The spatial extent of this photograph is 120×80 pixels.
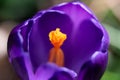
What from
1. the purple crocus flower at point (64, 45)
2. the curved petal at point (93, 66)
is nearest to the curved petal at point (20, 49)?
the purple crocus flower at point (64, 45)

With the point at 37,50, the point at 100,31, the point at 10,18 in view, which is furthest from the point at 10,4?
the point at 100,31

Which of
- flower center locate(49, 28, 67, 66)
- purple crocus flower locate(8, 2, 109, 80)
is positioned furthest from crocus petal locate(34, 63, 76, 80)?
flower center locate(49, 28, 67, 66)

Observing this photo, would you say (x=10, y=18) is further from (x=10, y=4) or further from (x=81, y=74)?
(x=81, y=74)

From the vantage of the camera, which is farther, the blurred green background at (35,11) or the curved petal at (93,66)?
the blurred green background at (35,11)

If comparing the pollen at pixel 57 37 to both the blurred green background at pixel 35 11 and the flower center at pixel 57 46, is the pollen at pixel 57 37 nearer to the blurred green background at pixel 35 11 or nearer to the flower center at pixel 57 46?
the flower center at pixel 57 46

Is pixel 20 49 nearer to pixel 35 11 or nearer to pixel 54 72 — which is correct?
pixel 54 72

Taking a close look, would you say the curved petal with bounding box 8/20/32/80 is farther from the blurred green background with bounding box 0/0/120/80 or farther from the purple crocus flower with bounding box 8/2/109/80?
the blurred green background with bounding box 0/0/120/80
